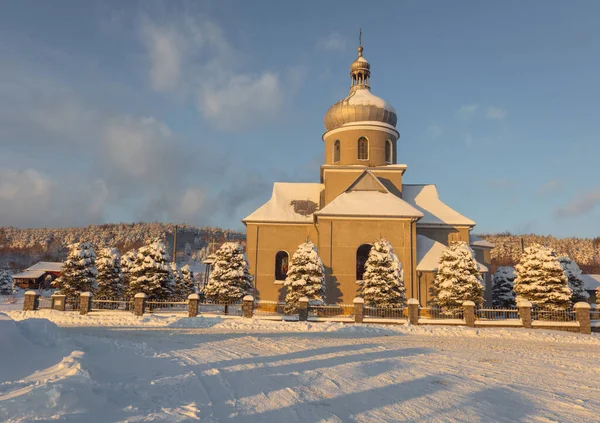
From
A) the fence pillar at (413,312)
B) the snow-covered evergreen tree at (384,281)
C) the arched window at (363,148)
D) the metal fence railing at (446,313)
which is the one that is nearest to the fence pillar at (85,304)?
the snow-covered evergreen tree at (384,281)

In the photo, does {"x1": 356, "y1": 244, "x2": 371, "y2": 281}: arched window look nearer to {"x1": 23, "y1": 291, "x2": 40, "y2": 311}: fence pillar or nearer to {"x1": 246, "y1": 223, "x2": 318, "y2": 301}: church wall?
{"x1": 246, "y1": 223, "x2": 318, "y2": 301}: church wall

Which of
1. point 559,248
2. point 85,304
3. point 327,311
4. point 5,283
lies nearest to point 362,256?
point 327,311

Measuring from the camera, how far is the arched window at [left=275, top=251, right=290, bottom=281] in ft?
96.2

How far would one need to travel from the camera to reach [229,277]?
2542 cm

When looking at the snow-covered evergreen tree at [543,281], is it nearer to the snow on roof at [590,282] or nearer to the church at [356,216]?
the church at [356,216]

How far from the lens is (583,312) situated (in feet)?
62.8

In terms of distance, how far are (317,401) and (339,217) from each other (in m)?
20.2

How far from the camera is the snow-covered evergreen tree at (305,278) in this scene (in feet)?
77.2

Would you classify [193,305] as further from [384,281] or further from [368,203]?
[368,203]

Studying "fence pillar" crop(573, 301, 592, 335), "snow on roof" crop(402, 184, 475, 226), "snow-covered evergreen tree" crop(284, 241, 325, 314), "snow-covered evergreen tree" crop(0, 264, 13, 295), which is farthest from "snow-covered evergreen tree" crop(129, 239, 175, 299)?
"snow-covered evergreen tree" crop(0, 264, 13, 295)

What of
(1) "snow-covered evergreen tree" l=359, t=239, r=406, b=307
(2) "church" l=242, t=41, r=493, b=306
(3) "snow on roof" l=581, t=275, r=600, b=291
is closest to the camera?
(1) "snow-covered evergreen tree" l=359, t=239, r=406, b=307

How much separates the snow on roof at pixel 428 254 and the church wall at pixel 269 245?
662 cm

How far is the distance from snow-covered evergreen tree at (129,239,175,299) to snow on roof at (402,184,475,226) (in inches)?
632

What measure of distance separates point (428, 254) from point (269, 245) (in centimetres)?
1000
